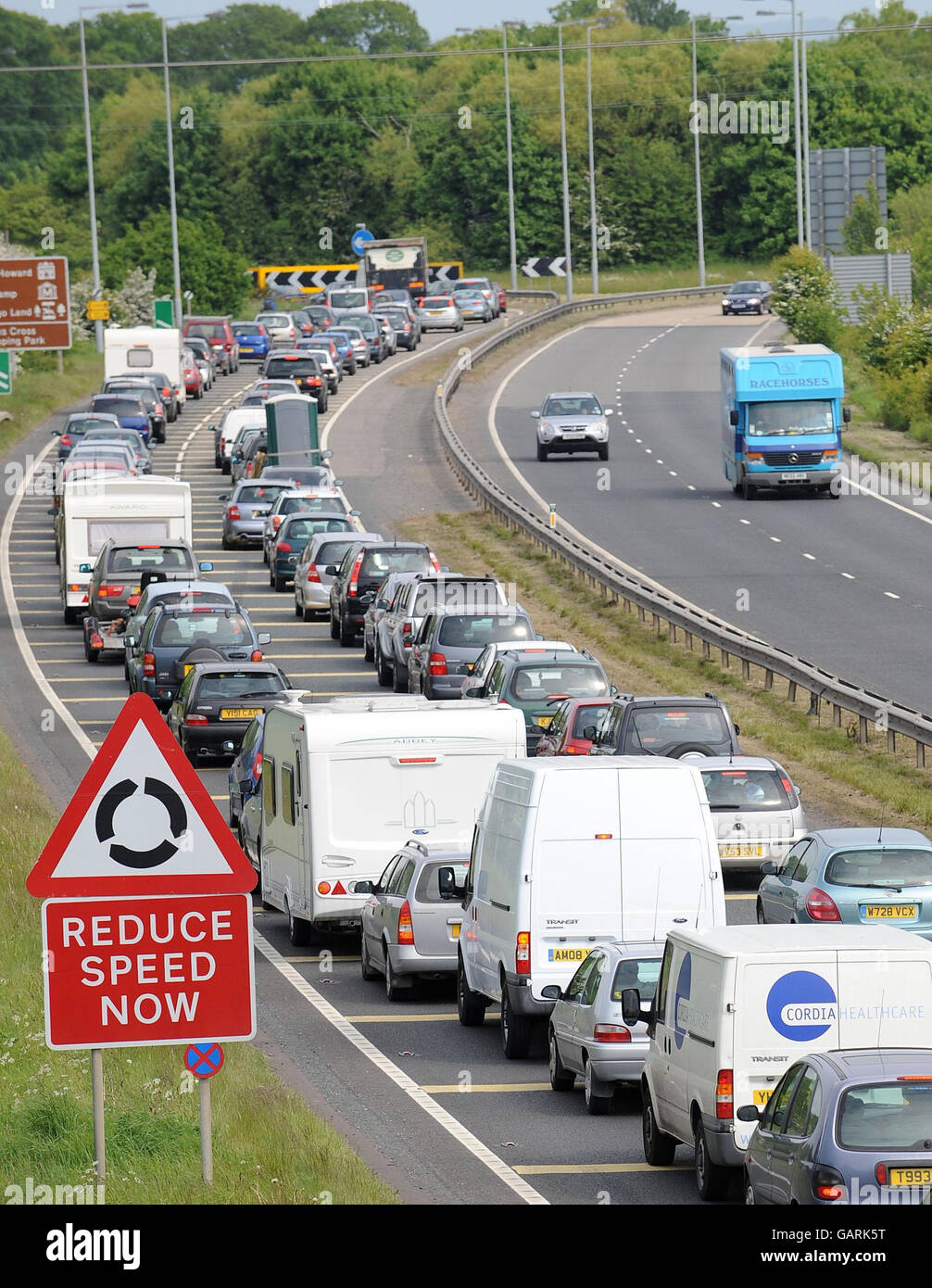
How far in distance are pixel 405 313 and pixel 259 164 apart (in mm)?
58422

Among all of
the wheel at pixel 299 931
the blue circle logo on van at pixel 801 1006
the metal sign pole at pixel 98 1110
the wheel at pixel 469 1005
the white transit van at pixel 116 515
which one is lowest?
the wheel at pixel 299 931

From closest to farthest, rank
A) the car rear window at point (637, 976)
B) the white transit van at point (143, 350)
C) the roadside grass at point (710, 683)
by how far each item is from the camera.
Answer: the car rear window at point (637, 976)
the roadside grass at point (710, 683)
the white transit van at point (143, 350)

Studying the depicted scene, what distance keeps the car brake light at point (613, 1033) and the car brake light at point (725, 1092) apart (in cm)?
254

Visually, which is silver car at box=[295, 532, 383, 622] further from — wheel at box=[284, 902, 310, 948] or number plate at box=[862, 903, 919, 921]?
number plate at box=[862, 903, 919, 921]

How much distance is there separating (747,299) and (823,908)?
284 ft

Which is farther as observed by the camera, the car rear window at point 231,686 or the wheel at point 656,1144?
the car rear window at point 231,686

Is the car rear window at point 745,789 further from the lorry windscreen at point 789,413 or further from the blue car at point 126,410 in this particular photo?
the blue car at point 126,410

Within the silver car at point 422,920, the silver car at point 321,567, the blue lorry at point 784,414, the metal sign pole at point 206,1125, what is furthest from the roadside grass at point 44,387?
the metal sign pole at point 206,1125

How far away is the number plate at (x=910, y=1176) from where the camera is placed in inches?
399

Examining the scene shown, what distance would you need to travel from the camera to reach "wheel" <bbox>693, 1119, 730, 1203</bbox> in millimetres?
12461

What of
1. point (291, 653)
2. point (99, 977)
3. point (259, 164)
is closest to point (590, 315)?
point (259, 164)

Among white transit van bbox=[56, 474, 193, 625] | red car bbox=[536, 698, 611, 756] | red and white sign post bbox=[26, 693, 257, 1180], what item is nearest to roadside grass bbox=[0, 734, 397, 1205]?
red and white sign post bbox=[26, 693, 257, 1180]

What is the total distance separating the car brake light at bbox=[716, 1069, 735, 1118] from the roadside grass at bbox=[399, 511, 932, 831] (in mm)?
12950
